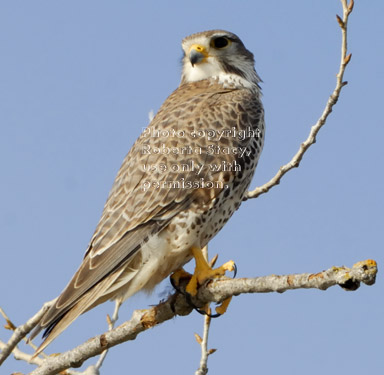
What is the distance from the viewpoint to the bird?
4.14 m

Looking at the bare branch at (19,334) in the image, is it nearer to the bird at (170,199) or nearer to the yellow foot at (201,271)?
the bird at (170,199)

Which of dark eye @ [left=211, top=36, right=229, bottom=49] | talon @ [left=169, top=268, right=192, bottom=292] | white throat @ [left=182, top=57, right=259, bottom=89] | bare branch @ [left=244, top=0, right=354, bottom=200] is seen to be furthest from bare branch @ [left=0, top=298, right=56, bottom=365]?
dark eye @ [left=211, top=36, right=229, bottom=49]

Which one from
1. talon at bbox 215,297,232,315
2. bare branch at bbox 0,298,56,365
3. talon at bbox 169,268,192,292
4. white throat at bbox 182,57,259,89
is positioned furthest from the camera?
white throat at bbox 182,57,259,89

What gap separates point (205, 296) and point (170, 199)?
652 mm

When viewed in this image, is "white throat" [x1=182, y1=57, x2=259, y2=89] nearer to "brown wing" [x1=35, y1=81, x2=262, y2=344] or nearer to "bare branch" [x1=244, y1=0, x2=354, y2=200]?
"brown wing" [x1=35, y1=81, x2=262, y2=344]

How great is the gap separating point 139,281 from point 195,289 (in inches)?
13.4

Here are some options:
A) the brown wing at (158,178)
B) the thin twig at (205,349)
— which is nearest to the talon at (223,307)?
the thin twig at (205,349)

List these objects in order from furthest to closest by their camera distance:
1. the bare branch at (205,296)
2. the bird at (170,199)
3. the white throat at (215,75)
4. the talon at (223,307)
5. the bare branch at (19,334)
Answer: the white throat at (215,75)
the talon at (223,307)
the bird at (170,199)
the bare branch at (19,334)
the bare branch at (205,296)

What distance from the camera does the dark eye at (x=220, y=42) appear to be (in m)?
5.47

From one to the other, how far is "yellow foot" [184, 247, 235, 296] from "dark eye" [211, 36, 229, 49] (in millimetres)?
1886

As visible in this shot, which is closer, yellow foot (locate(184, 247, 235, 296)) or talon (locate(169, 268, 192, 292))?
yellow foot (locate(184, 247, 235, 296))

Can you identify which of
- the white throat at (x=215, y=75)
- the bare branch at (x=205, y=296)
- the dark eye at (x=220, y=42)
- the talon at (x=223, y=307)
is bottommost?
the bare branch at (x=205, y=296)

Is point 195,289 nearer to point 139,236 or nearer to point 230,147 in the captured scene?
point 139,236

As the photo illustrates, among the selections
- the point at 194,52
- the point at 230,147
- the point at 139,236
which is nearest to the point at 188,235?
the point at 139,236
